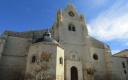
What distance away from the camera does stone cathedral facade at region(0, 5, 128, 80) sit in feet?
75.6

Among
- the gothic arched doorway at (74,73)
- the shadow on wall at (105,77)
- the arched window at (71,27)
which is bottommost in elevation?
the shadow on wall at (105,77)

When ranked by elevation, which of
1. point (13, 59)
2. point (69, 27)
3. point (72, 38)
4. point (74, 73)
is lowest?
point (74, 73)

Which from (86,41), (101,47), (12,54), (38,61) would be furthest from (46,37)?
(101,47)

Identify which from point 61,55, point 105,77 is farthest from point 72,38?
point 105,77

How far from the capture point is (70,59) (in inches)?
1082

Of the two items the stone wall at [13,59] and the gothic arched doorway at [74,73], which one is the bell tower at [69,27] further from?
the stone wall at [13,59]

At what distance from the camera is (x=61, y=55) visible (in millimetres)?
24734

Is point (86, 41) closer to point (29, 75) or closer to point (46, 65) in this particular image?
point (46, 65)

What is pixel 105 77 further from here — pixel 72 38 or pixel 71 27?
pixel 71 27

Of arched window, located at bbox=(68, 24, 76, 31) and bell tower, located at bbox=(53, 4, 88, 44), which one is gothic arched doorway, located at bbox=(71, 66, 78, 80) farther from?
arched window, located at bbox=(68, 24, 76, 31)

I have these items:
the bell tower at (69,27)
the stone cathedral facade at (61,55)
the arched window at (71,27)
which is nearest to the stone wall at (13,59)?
the stone cathedral facade at (61,55)

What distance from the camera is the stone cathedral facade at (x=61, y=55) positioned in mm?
→ 23031

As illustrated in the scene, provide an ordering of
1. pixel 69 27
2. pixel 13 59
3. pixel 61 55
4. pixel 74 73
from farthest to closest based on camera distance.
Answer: pixel 69 27 → pixel 74 73 → pixel 13 59 → pixel 61 55

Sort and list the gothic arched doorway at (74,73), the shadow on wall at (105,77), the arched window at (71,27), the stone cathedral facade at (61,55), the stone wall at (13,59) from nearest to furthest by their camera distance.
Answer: the stone cathedral facade at (61,55), the stone wall at (13,59), the gothic arched doorway at (74,73), the shadow on wall at (105,77), the arched window at (71,27)
